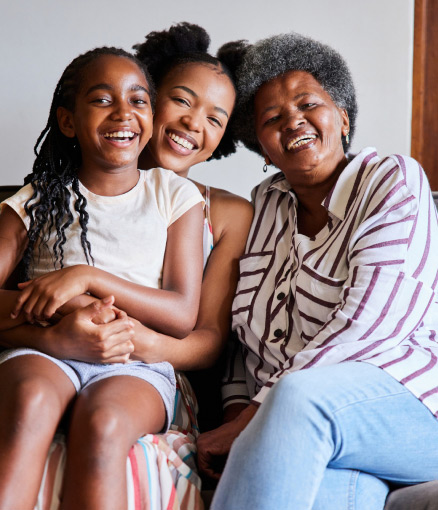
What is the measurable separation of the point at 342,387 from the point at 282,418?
0.14 meters

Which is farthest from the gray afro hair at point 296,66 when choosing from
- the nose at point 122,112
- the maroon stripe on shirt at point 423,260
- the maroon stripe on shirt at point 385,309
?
the maroon stripe on shirt at point 385,309

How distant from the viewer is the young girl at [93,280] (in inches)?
44.6

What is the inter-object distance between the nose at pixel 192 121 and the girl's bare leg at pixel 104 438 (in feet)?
2.34

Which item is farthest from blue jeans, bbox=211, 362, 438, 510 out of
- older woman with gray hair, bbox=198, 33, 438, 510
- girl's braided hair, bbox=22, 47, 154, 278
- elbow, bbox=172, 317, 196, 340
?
girl's braided hair, bbox=22, 47, 154, 278

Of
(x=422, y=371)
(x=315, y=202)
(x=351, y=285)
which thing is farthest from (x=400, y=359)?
(x=315, y=202)

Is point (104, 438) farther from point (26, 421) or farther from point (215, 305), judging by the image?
point (215, 305)

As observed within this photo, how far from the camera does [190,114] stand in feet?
5.69

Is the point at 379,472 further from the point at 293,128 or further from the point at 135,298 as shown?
the point at 293,128

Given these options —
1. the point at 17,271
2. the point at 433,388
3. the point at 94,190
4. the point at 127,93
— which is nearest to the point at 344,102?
the point at 127,93

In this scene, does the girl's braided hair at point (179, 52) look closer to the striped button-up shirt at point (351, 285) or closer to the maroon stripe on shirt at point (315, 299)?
the striped button-up shirt at point (351, 285)

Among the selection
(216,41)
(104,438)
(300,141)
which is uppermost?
(216,41)

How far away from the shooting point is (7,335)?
1.37 m

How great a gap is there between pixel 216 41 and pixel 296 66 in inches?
23.8

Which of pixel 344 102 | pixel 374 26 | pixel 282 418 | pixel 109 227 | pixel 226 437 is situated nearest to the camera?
pixel 282 418
